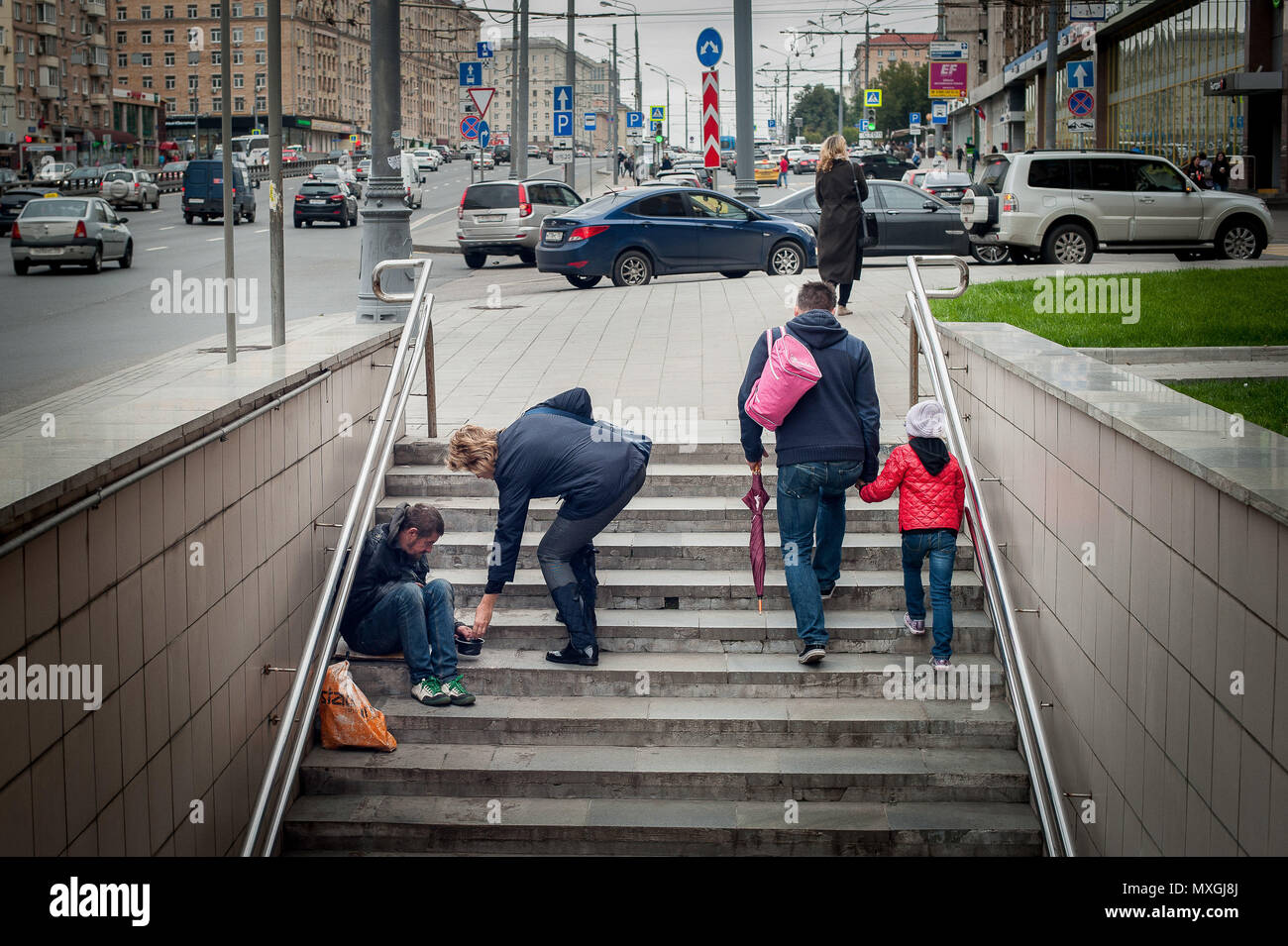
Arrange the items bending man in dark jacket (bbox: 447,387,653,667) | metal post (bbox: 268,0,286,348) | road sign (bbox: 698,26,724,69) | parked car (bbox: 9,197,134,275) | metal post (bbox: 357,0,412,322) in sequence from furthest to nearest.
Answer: parked car (bbox: 9,197,134,275) → road sign (bbox: 698,26,724,69) → metal post (bbox: 357,0,412,322) → metal post (bbox: 268,0,286,348) → bending man in dark jacket (bbox: 447,387,653,667)

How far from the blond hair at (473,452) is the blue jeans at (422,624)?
0.62 m

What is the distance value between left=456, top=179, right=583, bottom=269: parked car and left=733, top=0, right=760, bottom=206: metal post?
21.8ft

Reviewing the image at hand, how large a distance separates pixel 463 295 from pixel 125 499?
1755 cm

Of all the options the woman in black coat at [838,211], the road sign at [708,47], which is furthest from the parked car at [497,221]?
the woman in black coat at [838,211]

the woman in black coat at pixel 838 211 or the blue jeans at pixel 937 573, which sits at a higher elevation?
the woman in black coat at pixel 838 211

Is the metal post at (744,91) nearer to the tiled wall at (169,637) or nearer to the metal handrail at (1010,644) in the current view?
the metal handrail at (1010,644)

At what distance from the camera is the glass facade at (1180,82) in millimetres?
38562

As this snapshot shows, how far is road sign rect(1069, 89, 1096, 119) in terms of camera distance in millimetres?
27609

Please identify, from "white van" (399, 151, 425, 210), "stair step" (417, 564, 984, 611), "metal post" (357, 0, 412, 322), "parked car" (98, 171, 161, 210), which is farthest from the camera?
"parked car" (98, 171, 161, 210)

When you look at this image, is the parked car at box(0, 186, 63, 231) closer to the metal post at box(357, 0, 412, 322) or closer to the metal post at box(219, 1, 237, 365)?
the metal post at box(357, 0, 412, 322)

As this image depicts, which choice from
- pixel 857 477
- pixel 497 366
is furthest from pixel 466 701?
pixel 497 366

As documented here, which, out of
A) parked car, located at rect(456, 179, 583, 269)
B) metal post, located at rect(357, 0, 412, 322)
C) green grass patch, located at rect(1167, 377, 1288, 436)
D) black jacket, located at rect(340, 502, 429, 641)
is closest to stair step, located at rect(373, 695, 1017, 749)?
black jacket, located at rect(340, 502, 429, 641)

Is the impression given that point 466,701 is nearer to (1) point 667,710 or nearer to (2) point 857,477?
(1) point 667,710

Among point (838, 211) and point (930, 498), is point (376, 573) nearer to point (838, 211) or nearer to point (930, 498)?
point (930, 498)
